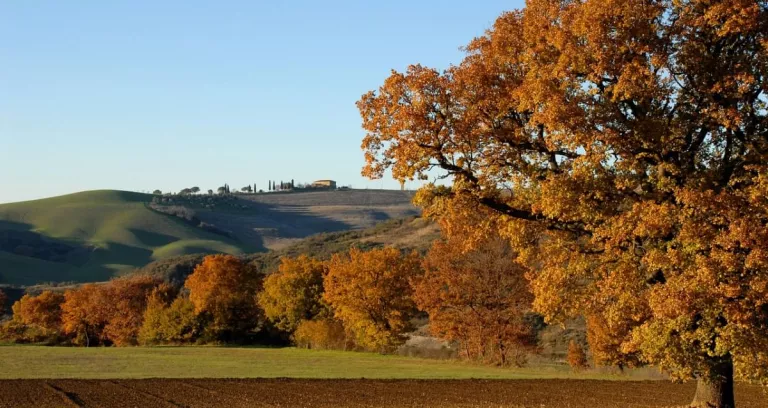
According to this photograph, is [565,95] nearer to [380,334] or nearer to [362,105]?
[362,105]

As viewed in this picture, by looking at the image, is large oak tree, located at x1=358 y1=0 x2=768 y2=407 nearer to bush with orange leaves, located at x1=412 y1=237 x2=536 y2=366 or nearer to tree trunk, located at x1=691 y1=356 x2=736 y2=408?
tree trunk, located at x1=691 y1=356 x2=736 y2=408

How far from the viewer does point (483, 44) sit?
25.5 m

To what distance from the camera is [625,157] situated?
74.5 feet

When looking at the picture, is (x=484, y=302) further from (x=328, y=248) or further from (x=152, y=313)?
(x=328, y=248)

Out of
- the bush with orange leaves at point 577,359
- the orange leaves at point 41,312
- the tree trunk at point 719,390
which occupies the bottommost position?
the bush with orange leaves at point 577,359

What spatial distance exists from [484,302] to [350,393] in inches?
1106

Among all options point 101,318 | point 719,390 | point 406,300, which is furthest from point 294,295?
point 719,390

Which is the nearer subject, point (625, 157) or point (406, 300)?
point (625, 157)

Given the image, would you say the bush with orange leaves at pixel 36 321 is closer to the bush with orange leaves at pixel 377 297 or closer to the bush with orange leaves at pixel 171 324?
the bush with orange leaves at pixel 171 324

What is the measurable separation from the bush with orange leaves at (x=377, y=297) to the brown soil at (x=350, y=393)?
32.5 metres

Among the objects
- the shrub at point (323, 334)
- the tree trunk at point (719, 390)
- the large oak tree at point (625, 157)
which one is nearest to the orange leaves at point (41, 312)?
the shrub at point (323, 334)

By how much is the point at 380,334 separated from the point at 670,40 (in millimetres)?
58039

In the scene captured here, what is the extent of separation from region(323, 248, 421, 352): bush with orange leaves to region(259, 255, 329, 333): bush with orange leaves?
11.6 m

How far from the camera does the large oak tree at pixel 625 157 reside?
2138 centimetres
